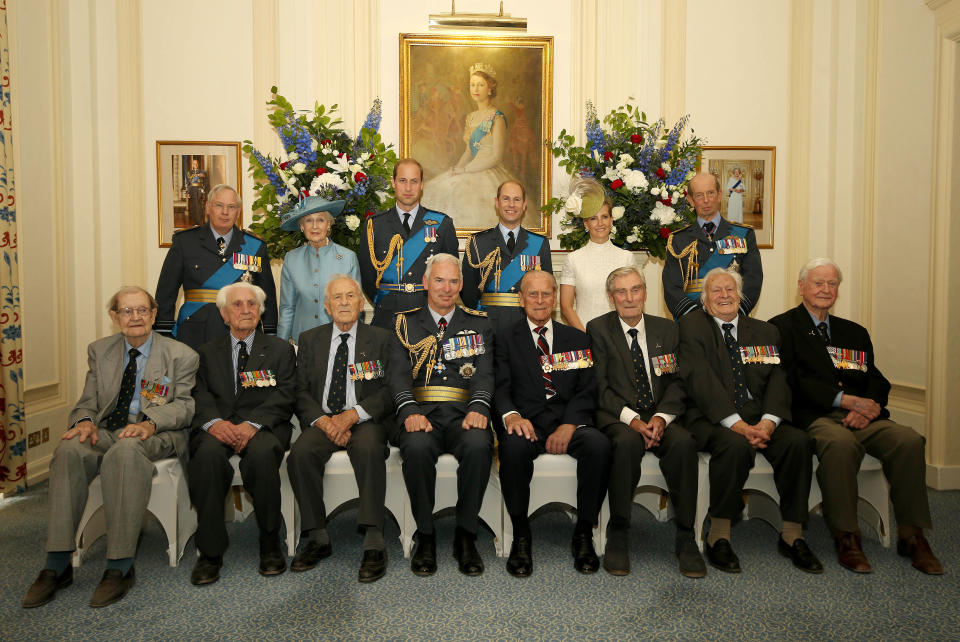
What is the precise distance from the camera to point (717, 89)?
215 inches

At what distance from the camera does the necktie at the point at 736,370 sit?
334 cm

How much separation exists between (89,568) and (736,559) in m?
2.91

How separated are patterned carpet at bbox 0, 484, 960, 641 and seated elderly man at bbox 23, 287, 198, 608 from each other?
0.15 metres

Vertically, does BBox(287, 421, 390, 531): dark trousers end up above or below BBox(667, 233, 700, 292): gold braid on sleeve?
below

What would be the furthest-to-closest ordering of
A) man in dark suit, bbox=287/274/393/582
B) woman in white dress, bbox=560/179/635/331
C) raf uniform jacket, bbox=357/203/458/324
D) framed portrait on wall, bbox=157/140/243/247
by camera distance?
framed portrait on wall, bbox=157/140/243/247
woman in white dress, bbox=560/179/635/331
raf uniform jacket, bbox=357/203/458/324
man in dark suit, bbox=287/274/393/582

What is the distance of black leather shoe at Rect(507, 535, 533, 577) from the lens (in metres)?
2.91

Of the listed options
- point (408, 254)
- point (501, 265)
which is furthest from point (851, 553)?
point (408, 254)

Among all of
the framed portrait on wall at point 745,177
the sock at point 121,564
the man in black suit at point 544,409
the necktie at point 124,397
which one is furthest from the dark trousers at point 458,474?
the framed portrait on wall at point 745,177

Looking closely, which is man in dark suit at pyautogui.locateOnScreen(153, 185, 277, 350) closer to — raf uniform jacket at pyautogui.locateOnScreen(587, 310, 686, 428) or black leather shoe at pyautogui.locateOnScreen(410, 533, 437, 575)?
black leather shoe at pyautogui.locateOnScreen(410, 533, 437, 575)

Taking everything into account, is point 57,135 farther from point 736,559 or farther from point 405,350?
point 736,559

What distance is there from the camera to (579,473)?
3078mm

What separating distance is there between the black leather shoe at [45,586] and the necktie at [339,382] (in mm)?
1293

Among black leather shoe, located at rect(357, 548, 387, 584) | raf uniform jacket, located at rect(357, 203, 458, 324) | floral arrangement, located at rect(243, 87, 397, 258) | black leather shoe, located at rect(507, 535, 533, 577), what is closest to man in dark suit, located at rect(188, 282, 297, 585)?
black leather shoe, located at rect(357, 548, 387, 584)

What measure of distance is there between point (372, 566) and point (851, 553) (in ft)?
6.99
